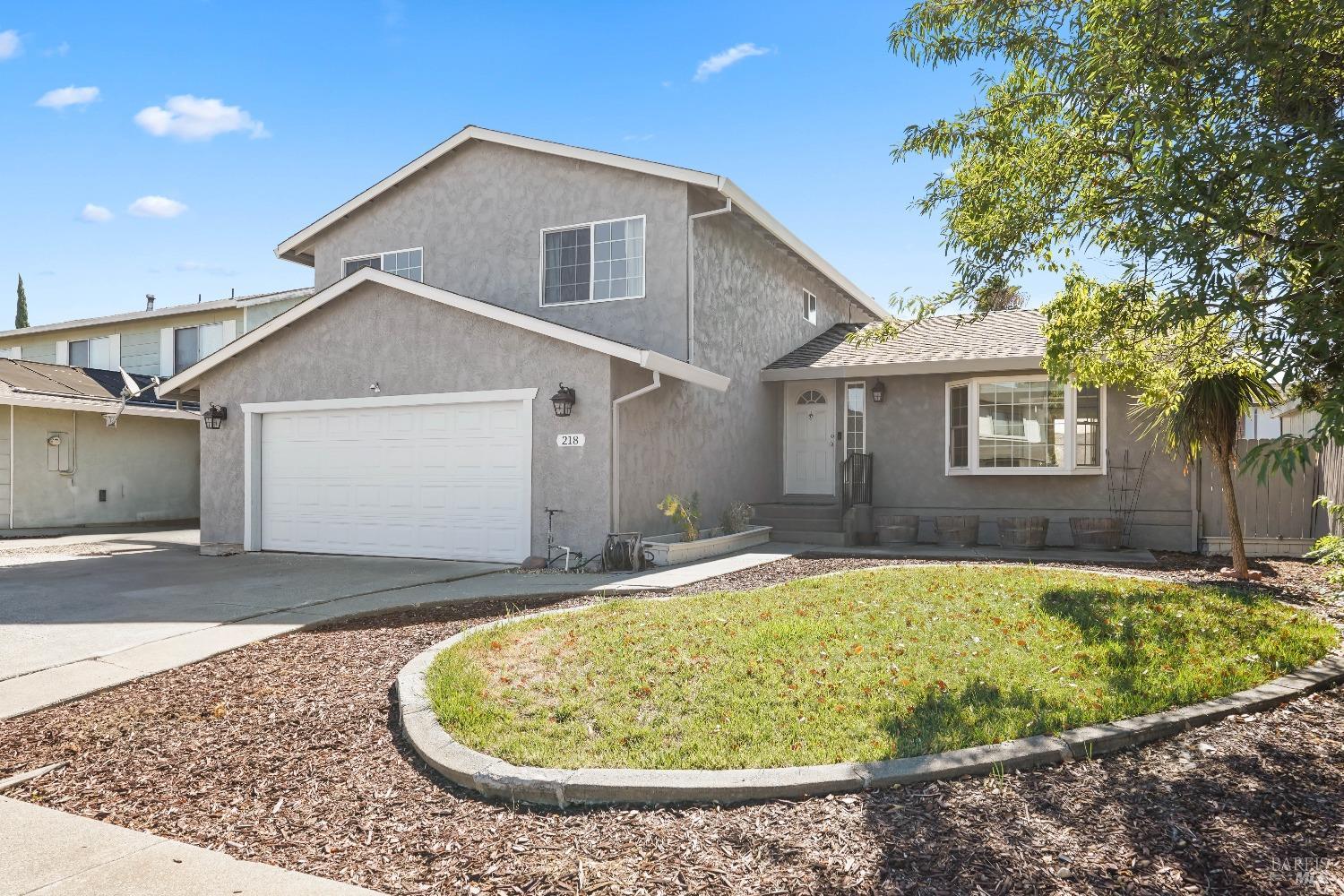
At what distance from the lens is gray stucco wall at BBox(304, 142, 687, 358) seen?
41.4 ft

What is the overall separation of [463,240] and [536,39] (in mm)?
3783

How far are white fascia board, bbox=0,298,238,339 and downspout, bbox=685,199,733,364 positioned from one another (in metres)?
13.5

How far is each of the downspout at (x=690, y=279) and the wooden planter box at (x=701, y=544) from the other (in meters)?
2.75

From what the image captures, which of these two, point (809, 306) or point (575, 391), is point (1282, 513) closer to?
point (809, 306)

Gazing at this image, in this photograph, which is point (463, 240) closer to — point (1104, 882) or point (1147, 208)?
point (1147, 208)

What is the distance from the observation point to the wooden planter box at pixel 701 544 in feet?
35.5

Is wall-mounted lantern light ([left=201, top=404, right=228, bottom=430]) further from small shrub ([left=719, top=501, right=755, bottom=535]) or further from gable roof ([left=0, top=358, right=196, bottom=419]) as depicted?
small shrub ([left=719, top=501, right=755, bottom=535])

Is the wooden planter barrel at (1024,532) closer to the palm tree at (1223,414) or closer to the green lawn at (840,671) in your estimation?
the palm tree at (1223,414)

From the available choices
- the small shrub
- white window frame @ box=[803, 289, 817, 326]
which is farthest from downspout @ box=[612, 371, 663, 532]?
white window frame @ box=[803, 289, 817, 326]

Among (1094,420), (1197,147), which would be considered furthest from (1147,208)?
(1094,420)

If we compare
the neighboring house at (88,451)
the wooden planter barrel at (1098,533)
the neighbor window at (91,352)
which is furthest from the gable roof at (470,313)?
the neighbor window at (91,352)

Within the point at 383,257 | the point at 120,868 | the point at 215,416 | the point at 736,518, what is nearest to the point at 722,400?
the point at 736,518

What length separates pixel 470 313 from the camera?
11414 millimetres

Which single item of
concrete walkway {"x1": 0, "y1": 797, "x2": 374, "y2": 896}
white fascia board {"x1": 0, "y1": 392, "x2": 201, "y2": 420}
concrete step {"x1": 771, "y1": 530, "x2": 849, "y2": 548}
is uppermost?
white fascia board {"x1": 0, "y1": 392, "x2": 201, "y2": 420}
